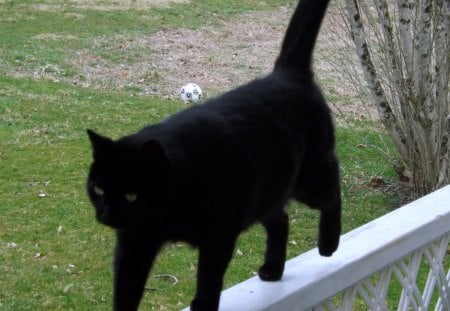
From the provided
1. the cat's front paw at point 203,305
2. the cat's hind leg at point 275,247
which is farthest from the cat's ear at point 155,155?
the cat's hind leg at point 275,247

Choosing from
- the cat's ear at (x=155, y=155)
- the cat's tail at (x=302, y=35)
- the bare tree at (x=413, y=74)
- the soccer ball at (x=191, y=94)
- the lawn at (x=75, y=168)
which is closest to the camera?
the cat's ear at (x=155, y=155)

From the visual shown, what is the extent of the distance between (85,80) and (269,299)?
5.95 metres

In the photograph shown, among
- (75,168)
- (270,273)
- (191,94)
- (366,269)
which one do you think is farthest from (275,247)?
(191,94)

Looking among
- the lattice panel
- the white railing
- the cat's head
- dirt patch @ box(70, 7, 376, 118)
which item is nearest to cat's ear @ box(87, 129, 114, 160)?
the cat's head

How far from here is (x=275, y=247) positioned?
1.52 m

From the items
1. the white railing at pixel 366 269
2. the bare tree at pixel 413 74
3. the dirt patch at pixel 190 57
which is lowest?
the dirt patch at pixel 190 57

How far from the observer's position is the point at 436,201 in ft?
6.01

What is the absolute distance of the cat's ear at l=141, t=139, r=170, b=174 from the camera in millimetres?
1063

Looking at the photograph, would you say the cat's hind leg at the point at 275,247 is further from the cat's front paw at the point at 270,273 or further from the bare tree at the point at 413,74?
the bare tree at the point at 413,74

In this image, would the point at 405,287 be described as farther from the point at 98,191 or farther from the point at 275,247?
the point at 98,191

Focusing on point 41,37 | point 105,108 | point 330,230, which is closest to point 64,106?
point 105,108

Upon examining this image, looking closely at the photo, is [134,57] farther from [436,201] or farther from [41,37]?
[436,201]

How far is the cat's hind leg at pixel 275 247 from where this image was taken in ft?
4.74

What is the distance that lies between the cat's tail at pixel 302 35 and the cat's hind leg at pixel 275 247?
0.31 meters
